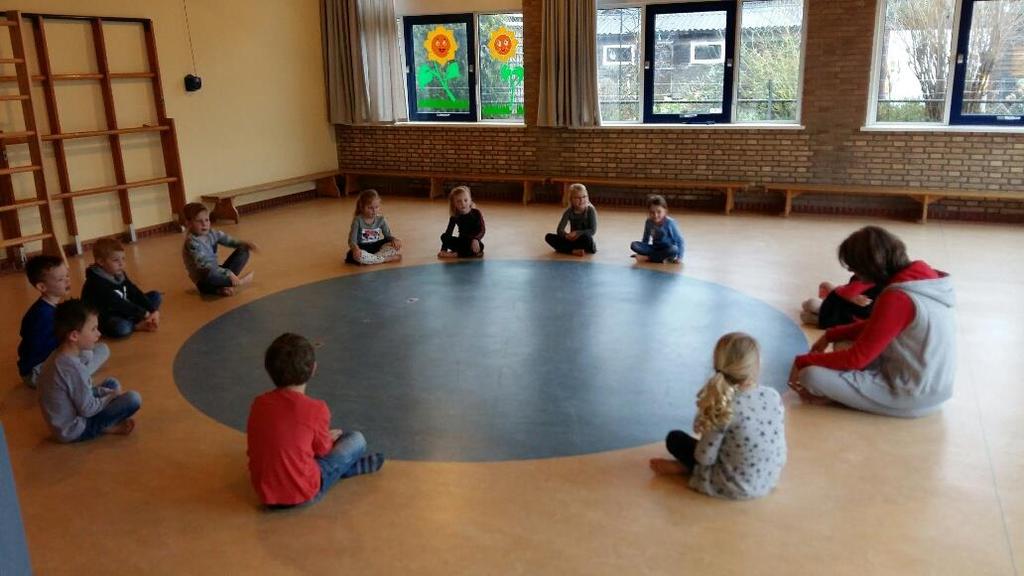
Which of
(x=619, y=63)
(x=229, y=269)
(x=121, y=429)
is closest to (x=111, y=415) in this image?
(x=121, y=429)

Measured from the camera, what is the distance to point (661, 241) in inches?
280

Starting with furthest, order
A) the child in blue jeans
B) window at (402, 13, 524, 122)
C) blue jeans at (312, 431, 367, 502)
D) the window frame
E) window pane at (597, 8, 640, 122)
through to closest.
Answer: window at (402, 13, 524, 122), window pane at (597, 8, 640, 122), the window frame, the child in blue jeans, blue jeans at (312, 431, 367, 502)

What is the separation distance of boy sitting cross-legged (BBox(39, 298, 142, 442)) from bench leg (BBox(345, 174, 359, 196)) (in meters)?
7.97

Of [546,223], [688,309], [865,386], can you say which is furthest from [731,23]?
[865,386]

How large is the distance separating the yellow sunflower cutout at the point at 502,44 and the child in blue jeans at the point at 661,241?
4586mm

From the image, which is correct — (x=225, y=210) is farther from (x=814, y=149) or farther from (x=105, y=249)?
(x=814, y=149)

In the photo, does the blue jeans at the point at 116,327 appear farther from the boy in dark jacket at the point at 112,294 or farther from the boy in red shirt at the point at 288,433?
the boy in red shirt at the point at 288,433

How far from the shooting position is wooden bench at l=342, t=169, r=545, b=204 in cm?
1068

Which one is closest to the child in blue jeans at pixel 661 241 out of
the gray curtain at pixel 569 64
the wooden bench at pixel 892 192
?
the wooden bench at pixel 892 192

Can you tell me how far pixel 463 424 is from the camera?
13.1 ft

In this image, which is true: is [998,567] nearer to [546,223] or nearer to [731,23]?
[546,223]

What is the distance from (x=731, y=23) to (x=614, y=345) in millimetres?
6037

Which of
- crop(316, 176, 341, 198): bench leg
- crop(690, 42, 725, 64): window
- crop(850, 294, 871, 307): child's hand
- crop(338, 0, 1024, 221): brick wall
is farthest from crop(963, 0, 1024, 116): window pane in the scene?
crop(316, 176, 341, 198): bench leg

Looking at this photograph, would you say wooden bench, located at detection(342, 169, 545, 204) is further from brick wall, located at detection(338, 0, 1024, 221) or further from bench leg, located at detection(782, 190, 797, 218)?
bench leg, located at detection(782, 190, 797, 218)
